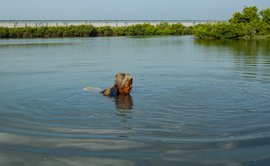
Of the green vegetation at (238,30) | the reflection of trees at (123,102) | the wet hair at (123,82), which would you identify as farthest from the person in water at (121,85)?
the green vegetation at (238,30)

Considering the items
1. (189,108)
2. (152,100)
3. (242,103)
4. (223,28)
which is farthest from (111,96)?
(223,28)

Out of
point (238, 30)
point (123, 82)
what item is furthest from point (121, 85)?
point (238, 30)

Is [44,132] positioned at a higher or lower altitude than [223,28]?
lower

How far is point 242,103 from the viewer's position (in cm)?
1377

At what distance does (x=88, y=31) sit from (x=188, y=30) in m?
40.8

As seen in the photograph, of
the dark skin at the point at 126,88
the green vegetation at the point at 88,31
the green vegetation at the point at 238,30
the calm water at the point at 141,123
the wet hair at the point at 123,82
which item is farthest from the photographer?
the green vegetation at the point at 88,31

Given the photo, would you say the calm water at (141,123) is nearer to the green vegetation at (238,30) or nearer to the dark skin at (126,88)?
the dark skin at (126,88)

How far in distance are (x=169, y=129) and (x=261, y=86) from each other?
862 cm

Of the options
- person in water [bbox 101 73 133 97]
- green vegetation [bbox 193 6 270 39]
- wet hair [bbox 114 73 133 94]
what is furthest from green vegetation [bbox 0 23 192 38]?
wet hair [bbox 114 73 133 94]

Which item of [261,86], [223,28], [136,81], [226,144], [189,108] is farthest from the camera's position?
[223,28]

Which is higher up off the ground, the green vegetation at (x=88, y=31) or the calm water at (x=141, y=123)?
the green vegetation at (x=88, y=31)

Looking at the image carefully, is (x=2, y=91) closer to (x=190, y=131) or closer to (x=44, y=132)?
(x=44, y=132)

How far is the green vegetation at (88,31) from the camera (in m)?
130

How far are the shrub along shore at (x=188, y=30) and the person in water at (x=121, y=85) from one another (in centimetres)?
7350
